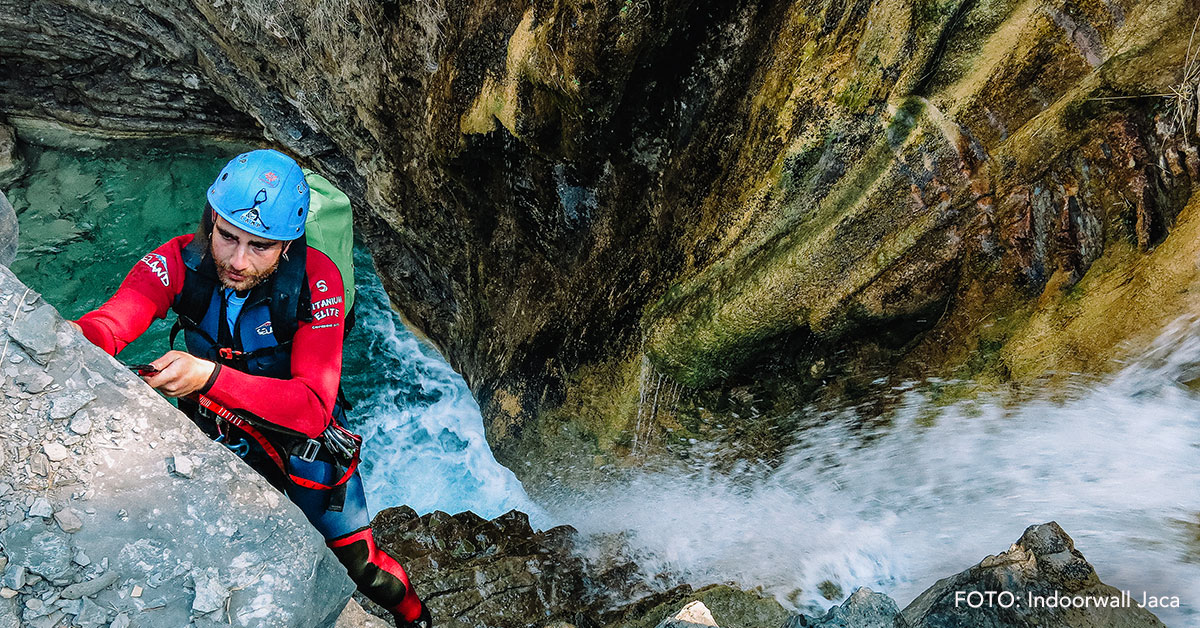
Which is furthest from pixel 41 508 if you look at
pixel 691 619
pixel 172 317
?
pixel 172 317

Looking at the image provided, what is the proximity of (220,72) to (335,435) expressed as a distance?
5.08 meters

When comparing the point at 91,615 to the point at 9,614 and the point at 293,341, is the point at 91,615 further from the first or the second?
the point at 293,341

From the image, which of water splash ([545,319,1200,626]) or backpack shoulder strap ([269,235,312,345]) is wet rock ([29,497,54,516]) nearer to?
backpack shoulder strap ([269,235,312,345])

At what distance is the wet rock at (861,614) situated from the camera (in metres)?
2.84

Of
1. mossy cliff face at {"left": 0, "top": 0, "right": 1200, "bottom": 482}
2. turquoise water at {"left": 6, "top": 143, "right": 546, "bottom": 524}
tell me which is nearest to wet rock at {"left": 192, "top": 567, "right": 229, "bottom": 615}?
mossy cliff face at {"left": 0, "top": 0, "right": 1200, "bottom": 482}

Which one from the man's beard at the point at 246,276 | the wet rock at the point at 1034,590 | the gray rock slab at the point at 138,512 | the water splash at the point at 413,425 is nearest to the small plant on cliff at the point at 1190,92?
the wet rock at the point at 1034,590

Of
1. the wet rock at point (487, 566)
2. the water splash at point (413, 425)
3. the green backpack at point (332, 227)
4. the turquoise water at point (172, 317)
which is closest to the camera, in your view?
the green backpack at point (332, 227)

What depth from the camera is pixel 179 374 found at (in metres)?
2.86

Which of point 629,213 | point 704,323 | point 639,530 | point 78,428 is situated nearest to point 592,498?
point 639,530

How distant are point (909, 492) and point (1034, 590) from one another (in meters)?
1.34

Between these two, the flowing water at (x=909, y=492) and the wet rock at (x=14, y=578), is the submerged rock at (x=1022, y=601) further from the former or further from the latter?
the wet rock at (x=14, y=578)

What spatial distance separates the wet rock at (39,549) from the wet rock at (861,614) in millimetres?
2610

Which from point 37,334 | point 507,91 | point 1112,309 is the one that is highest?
point 1112,309

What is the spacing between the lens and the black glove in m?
4.22
